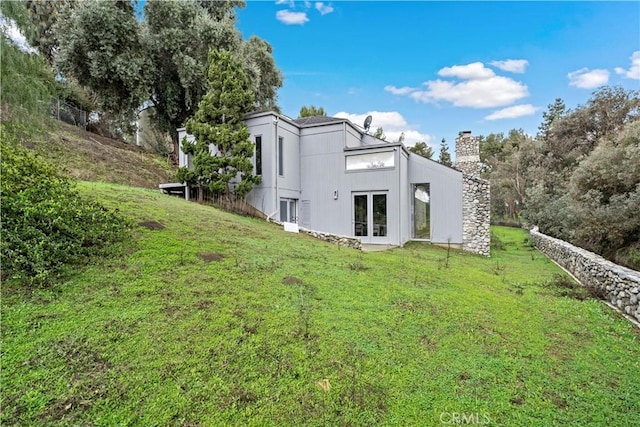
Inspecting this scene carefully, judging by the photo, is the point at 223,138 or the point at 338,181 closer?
the point at 223,138

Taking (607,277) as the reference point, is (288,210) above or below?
above

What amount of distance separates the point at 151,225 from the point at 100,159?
439 inches

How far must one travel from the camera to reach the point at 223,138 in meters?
13.1

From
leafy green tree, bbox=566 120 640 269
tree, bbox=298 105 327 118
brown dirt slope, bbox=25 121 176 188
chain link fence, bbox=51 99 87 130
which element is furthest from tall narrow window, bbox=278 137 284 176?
tree, bbox=298 105 327 118

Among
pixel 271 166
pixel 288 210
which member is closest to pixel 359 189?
pixel 288 210

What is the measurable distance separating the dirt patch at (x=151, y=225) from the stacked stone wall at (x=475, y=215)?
1172cm

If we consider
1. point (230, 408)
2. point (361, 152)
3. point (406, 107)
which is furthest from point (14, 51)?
point (406, 107)

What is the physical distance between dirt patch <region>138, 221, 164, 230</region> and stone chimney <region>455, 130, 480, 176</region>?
651 inches

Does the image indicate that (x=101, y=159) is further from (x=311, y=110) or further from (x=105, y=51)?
(x=311, y=110)

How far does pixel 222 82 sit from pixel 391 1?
746cm

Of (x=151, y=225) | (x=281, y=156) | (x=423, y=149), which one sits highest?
(x=423, y=149)

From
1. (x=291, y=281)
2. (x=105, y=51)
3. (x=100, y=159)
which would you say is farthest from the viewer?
(x=105, y=51)

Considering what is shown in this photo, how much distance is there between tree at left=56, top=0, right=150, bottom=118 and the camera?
16.8 m

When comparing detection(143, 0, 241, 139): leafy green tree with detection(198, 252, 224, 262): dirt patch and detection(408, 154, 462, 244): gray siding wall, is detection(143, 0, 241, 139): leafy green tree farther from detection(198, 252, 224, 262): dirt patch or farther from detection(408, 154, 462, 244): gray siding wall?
detection(198, 252, 224, 262): dirt patch
